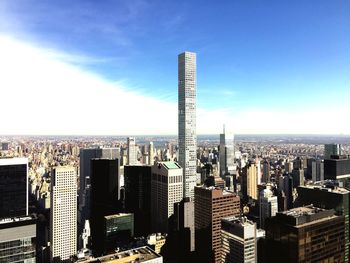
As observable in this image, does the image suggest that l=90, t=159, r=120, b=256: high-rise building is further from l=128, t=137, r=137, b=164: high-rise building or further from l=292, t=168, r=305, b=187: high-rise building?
l=292, t=168, r=305, b=187: high-rise building

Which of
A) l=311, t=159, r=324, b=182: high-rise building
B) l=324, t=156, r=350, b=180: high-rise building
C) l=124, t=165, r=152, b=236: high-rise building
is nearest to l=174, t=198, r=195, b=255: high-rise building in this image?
l=124, t=165, r=152, b=236: high-rise building

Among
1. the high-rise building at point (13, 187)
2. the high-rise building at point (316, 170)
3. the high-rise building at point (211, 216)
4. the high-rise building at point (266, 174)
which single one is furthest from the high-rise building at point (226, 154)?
the high-rise building at point (13, 187)

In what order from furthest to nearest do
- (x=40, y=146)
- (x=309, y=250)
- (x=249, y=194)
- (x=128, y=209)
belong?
(x=40, y=146)
(x=249, y=194)
(x=128, y=209)
(x=309, y=250)

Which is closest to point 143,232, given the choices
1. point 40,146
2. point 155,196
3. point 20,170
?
point 155,196

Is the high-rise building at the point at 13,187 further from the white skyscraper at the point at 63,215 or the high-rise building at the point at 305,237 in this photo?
the high-rise building at the point at 305,237

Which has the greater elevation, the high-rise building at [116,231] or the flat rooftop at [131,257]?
the flat rooftop at [131,257]

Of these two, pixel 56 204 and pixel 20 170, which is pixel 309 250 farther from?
pixel 20 170
